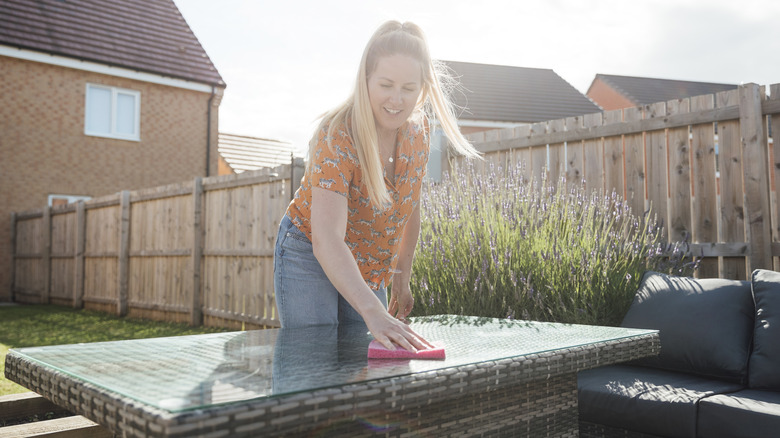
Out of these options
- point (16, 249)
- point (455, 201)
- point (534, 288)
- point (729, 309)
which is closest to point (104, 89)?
point (16, 249)

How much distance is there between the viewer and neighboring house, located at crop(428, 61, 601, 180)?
21.9m

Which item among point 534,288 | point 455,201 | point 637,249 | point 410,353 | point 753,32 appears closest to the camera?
point 410,353

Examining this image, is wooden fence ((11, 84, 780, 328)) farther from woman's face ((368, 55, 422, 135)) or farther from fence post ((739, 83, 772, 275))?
woman's face ((368, 55, 422, 135))

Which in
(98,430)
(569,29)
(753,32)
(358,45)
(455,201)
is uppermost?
(753,32)

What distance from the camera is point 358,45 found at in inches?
83.7

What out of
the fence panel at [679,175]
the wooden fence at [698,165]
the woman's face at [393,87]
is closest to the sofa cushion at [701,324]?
the woman's face at [393,87]

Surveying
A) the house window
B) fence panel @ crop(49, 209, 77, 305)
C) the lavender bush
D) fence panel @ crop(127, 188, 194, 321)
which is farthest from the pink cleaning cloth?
the house window

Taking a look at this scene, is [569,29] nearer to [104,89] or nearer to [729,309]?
[729,309]

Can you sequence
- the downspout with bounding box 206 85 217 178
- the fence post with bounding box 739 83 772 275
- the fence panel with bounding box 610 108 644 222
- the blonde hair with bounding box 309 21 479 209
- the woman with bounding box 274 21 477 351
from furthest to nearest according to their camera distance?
the downspout with bounding box 206 85 217 178, the fence panel with bounding box 610 108 644 222, the fence post with bounding box 739 83 772 275, the blonde hair with bounding box 309 21 479 209, the woman with bounding box 274 21 477 351

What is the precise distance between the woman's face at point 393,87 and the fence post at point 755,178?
4233 millimetres

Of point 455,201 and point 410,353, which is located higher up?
point 455,201

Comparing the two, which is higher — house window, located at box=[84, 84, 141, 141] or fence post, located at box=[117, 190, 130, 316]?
house window, located at box=[84, 84, 141, 141]

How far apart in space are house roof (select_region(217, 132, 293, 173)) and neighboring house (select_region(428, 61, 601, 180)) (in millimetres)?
6539

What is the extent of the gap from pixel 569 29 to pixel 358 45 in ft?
21.1
